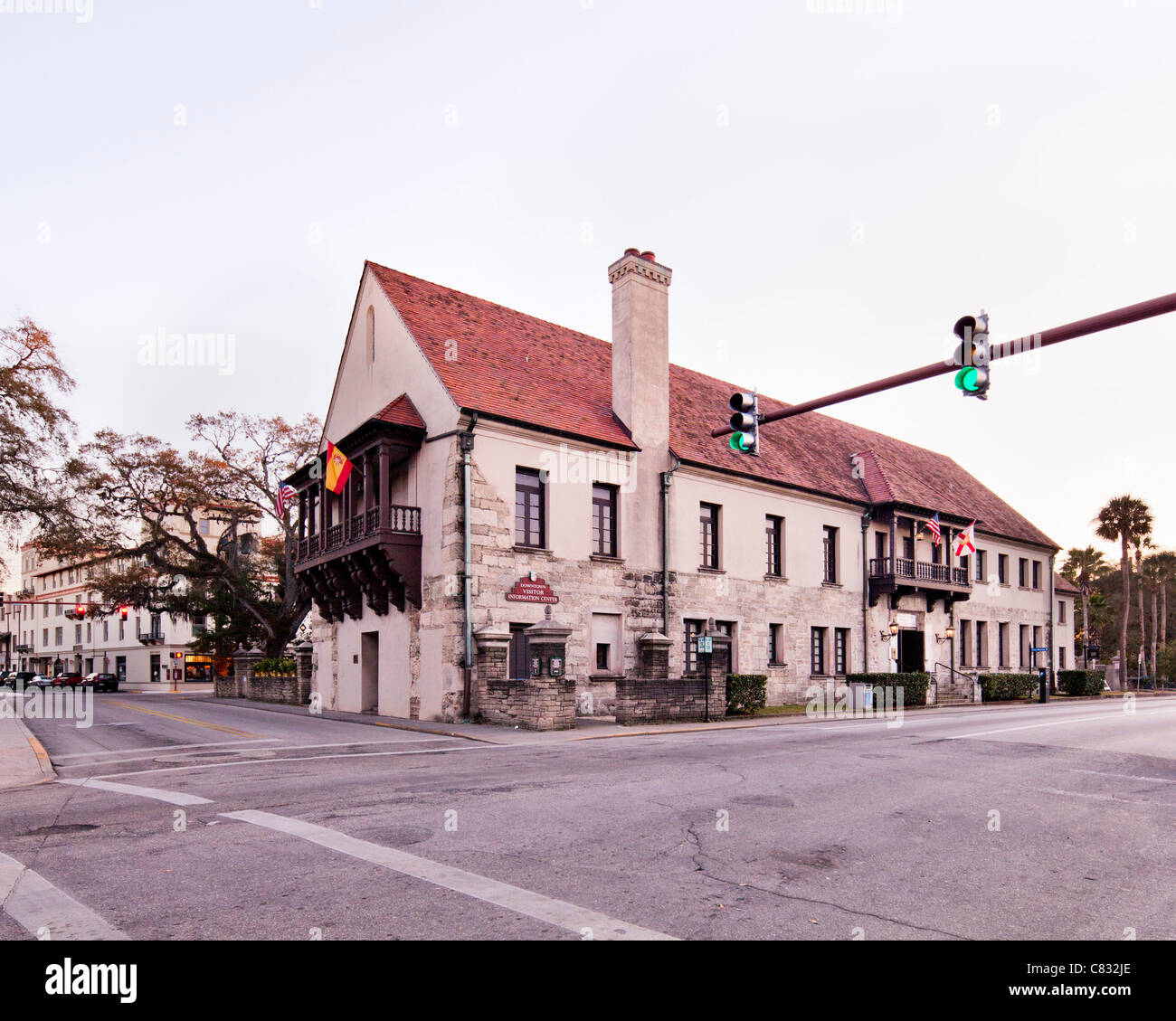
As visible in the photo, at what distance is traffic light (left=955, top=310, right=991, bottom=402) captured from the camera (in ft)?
33.7

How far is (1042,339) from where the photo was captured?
32.8 feet

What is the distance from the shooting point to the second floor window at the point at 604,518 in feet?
81.3

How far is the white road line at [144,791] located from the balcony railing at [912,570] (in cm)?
2833

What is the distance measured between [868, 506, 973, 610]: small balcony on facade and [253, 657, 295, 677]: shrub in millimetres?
23552

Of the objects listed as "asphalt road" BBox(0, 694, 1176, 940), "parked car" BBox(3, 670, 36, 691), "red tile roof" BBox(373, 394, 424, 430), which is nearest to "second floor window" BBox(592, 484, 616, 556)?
"red tile roof" BBox(373, 394, 424, 430)

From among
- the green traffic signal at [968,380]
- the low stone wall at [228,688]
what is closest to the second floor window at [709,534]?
the green traffic signal at [968,380]

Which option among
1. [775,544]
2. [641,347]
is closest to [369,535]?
[641,347]

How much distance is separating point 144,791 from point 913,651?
3191cm

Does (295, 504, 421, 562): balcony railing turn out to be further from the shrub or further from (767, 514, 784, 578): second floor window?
(767, 514, 784, 578): second floor window

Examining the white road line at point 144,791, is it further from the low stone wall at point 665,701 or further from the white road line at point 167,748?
the low stone wall at point 665,701

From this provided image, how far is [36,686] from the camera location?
2429 inches

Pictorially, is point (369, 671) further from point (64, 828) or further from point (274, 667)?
point (64, 828)

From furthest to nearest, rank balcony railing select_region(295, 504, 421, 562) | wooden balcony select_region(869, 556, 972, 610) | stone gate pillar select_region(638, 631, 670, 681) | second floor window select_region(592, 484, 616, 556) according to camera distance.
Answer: wooden balcony select_region(869, 556, 972, 610) < second floor window select_region(592, 484, 616, 556) < stone gate pillar select_region(638, 631, 670, 681) < balcony railing select_region(295, 504, 421, 562)
